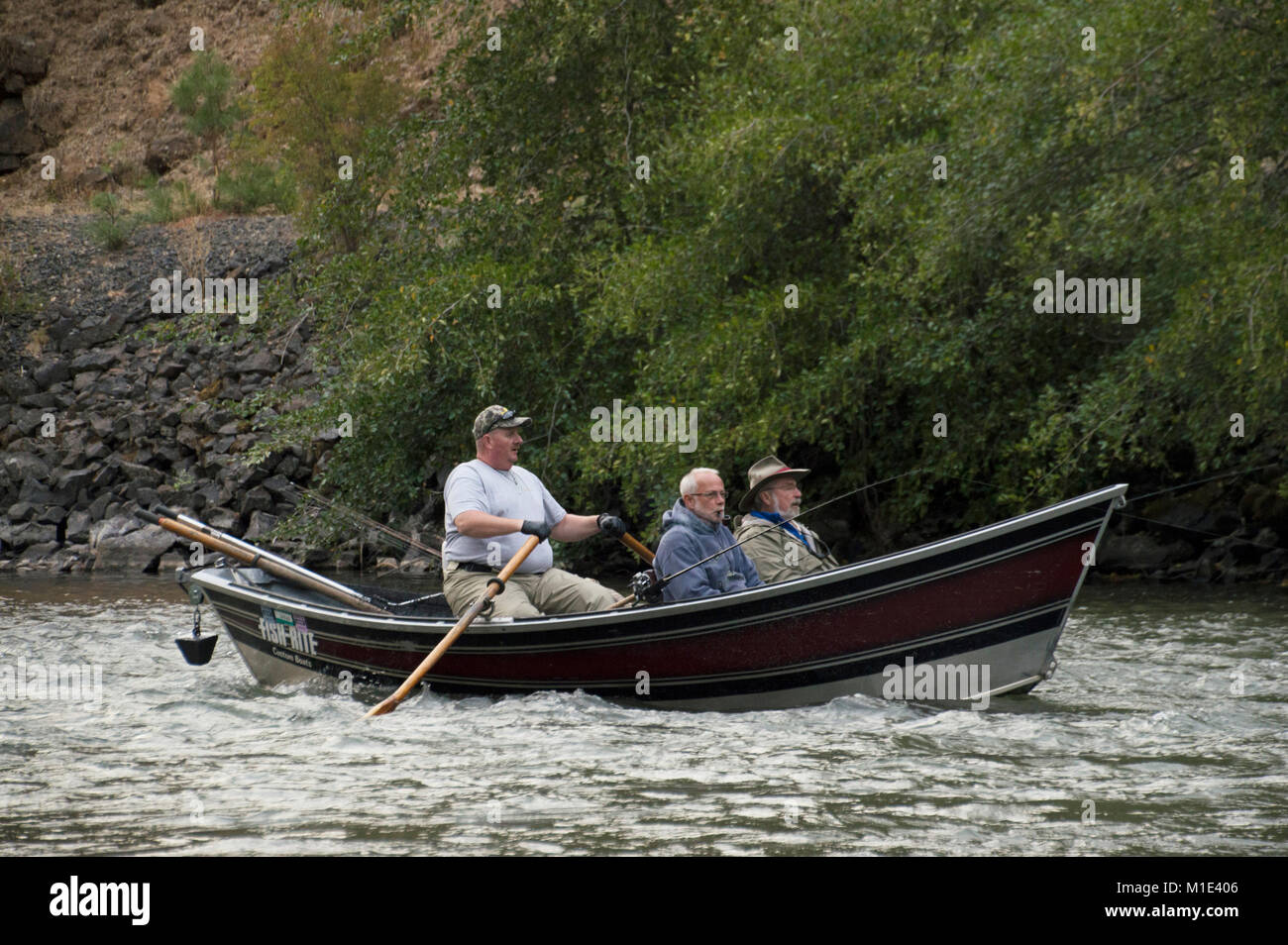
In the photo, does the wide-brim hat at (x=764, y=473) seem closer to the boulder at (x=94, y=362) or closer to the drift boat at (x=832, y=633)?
the drift boat at (x=832, y=633)

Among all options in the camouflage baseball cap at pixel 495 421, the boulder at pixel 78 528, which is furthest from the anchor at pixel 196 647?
the boulder at pixel 78 528

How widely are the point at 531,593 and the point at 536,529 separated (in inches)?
23.1

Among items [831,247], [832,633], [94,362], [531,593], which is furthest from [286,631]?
[94,362]

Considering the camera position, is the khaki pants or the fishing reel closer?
the fishing reel

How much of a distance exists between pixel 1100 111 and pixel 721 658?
629 centimetres

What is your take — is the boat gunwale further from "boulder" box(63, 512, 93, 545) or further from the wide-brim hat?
"boulder" box(63, 512, 93, 545)

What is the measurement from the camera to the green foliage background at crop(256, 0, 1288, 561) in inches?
464

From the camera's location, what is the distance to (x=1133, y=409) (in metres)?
13.0

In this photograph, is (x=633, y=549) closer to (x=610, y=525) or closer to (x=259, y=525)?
(x=610, y=525)

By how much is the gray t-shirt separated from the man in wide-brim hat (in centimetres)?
119

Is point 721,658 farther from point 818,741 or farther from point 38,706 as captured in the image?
point 38,706

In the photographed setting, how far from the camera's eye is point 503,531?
8555 mm

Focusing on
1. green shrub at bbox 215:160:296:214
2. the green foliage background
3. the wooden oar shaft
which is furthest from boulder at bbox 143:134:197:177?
the wooden oar shaft

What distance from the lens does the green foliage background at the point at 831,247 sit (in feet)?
38.6
